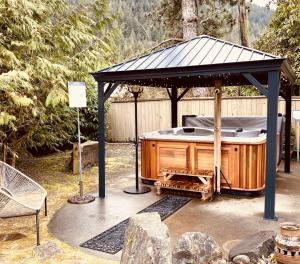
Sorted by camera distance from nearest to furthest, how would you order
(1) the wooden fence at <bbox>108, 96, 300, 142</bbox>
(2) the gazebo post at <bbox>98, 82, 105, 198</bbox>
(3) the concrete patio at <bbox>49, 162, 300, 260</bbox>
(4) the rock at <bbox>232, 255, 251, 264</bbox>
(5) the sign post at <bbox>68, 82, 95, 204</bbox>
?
(4) the rock at <bbox>232, 255, 251, 264</bbox> < (3) the concrete patio at <bbox>49, 162, 300, 260</bbox> < (5) the sign post at <bbox>68, 82, 95, 204</bbox> < (2) the gazebo post at <bbox>98, 82, 105, 198</bbox> < (1) the wooden fence at <bbox>108, 96, 300, 142</bbox>

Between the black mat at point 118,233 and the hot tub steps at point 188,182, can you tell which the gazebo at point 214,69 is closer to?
the hot tub steps at point 188,182

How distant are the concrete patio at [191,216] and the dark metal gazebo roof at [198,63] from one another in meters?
2.05

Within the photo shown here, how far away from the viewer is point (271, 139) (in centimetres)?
448

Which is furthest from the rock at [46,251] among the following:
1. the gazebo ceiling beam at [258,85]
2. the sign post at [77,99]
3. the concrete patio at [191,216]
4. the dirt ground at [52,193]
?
the gazebo ceiling beam at [258,85]

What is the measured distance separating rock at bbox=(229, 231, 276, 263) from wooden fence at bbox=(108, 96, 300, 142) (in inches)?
266

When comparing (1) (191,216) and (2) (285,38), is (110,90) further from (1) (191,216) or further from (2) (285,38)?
(2) (285,38)

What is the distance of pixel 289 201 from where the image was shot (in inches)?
211

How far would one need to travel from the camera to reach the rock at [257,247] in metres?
3.06

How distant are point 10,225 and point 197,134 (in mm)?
3820

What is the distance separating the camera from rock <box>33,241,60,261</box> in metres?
3.47

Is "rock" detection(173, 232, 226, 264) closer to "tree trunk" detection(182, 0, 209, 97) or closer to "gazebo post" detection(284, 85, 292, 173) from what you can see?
"gazebo post" detection(284, 85, 292, 173)

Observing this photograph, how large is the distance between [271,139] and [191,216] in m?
1.56

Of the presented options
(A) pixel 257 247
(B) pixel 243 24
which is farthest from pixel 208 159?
(B) pixel 243 24

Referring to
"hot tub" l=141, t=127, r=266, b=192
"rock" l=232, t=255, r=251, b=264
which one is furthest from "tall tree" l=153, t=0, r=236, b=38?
"rock" l=232, t=255, r=251, b=264
